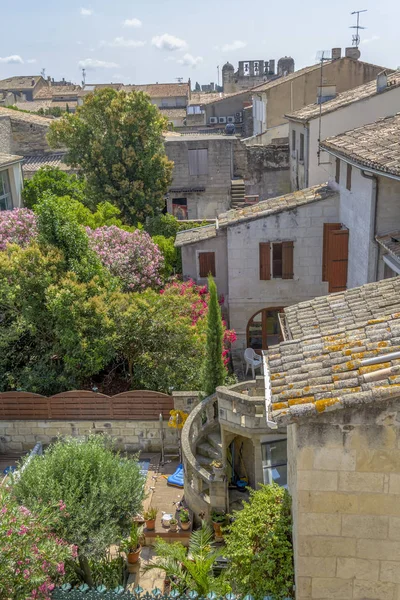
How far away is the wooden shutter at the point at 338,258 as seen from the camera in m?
18.2

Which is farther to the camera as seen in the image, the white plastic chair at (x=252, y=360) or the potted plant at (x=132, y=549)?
the white plastic chair at (x=252, y=360)

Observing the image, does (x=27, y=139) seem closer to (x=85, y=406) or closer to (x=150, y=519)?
(x=85, y=406)

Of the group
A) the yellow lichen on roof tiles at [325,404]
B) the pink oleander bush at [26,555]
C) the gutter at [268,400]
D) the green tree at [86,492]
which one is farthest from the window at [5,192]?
the yellow lichen on roof tiles at [325,404]

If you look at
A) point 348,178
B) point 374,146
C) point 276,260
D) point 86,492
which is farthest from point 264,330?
point 86,492

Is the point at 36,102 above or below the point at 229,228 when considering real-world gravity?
above

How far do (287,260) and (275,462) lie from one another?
30.4 ft

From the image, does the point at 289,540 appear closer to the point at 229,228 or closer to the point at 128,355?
the point at 128,355

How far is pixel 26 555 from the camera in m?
8.06

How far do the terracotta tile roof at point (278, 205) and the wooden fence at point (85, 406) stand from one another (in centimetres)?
727

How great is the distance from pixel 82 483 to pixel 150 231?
18935 mm

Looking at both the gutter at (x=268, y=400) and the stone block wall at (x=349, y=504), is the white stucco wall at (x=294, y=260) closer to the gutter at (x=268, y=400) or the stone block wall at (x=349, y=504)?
the gutter at (x=268, y=400)

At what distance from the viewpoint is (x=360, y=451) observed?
264 inches

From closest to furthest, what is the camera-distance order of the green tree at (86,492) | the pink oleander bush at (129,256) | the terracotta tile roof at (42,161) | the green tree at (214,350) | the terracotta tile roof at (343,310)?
the terracotta tile roof at (343,310) → the green tree at (86,492) → the green tree at (214,350) → the pink oleander bush at (129,256) → the terracotta tile roof at (42,161)

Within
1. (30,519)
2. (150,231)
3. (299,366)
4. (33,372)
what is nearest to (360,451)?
(299,366)
